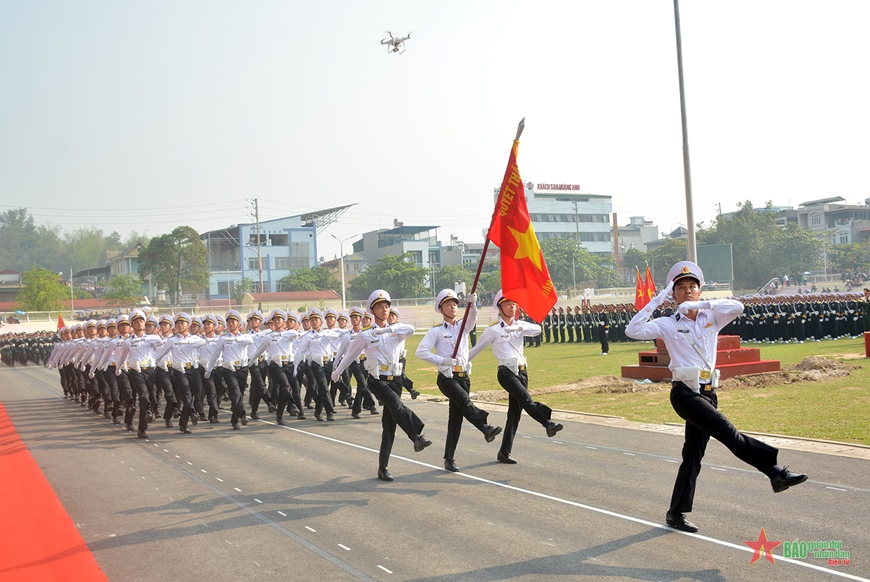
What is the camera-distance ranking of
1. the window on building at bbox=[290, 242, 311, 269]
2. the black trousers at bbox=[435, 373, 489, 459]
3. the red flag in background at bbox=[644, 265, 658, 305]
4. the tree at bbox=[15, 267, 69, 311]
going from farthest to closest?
1. the window on building at bbox=[290, 242, 311, 269]
2. the tree at bbox=[15, 267, 69, 311]
3. the red flag in background at bbox=[644, 265, 658, 305]
4. the black trousers at bbox=[435, 373, 489, 459]

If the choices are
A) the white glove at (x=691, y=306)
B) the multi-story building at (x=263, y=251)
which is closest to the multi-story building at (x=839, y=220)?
the multi-story building at (x=263, y=251)

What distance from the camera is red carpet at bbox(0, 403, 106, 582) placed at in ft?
21.0

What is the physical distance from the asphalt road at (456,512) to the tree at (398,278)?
69.0m

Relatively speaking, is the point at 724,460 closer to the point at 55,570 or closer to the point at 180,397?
the point at 55,570

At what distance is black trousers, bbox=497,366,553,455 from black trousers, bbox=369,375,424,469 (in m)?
1.20

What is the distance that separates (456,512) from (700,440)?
236 centimetres

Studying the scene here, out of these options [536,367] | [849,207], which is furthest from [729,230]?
[536,367]

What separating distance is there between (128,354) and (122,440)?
5.57 ft

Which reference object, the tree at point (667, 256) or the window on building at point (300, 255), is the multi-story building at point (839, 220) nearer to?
the tree at point (667, 256)

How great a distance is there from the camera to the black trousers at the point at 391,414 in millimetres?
8914

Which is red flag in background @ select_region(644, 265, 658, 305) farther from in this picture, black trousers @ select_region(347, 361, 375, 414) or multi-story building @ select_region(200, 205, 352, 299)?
multi-story building @ select_region(200, 205, 352, 299)

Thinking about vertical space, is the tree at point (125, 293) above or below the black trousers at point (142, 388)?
above

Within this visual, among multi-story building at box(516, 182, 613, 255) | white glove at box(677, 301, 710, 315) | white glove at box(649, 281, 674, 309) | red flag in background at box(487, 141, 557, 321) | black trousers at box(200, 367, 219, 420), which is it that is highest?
multi-story building at box(516, 182, 613, 255)

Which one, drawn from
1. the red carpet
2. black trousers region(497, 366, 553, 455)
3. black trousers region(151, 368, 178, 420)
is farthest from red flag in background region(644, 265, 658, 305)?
the red carpet
